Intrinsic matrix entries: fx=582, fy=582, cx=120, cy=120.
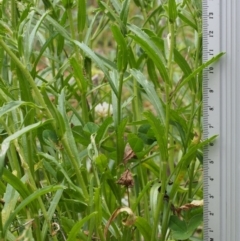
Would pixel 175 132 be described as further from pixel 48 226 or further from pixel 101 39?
pixel 101 39

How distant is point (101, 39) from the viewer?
3148 millimetres

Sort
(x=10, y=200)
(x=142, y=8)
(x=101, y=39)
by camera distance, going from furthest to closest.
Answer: (x=101, y=39), (x=142, y=8), (x=10, y=200)

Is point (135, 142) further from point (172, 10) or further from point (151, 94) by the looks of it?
point (172, 10)

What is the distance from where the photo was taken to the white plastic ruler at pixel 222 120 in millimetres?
903

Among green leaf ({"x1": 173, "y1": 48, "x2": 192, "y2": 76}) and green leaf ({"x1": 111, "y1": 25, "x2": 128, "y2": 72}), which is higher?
green leaf ({"x1": 111, "y1": 25, "x2": 128, "y2": 72})

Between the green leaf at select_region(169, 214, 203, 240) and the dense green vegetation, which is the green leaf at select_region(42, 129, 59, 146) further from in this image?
the green leaf at select_region(169, 214, 203, 240)

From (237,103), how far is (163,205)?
205mm

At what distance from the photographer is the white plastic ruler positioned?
90cm

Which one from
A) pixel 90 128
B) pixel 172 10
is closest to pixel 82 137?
pixel 90 128

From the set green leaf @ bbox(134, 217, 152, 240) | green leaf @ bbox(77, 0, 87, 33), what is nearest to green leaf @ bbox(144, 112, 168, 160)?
green leaf @ bbox(134, 217, 152, 240)

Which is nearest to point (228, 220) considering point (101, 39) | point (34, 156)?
point (34, 156)

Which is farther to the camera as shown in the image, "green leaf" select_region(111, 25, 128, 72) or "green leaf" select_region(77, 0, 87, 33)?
"green leaf" select_region(77, 0, 87, 33)

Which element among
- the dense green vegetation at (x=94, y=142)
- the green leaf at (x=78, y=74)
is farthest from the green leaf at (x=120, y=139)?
the green leaf at (x=78, y=74)

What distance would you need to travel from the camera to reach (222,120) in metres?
0.93
